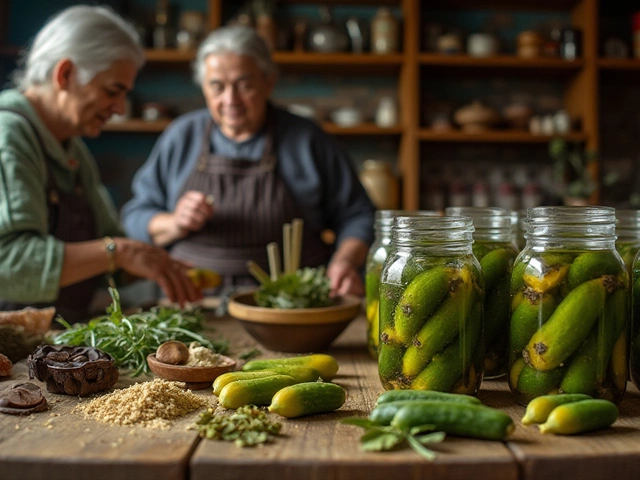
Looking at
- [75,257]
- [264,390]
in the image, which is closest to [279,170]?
[75,257]

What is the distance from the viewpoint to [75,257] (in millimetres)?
1737

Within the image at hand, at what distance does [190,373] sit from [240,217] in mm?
1585

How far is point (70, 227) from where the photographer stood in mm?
2145

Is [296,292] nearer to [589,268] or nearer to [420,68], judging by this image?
[589,268]

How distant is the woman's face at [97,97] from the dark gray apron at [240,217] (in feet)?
2.00

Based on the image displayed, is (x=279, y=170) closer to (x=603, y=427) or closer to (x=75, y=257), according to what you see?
(x=75, y=257)

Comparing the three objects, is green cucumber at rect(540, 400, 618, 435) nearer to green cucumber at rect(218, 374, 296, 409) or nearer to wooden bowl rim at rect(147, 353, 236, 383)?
green cucumber at rect(218, 374, 296, 409)

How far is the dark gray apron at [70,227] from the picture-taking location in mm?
2031

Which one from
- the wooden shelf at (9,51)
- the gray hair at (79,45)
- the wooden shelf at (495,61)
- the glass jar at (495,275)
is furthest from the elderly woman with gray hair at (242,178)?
the wooden shelf at (9,51)

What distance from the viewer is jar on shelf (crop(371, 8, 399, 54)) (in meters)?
4.28

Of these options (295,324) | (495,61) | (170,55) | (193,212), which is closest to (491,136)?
(495,61)

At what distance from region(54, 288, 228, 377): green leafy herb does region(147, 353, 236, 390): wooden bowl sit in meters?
0.08

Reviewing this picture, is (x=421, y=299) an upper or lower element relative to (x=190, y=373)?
upper

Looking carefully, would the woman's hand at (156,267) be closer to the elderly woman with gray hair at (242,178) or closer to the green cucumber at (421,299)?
the elderly woman with gray hair at (242,178)
